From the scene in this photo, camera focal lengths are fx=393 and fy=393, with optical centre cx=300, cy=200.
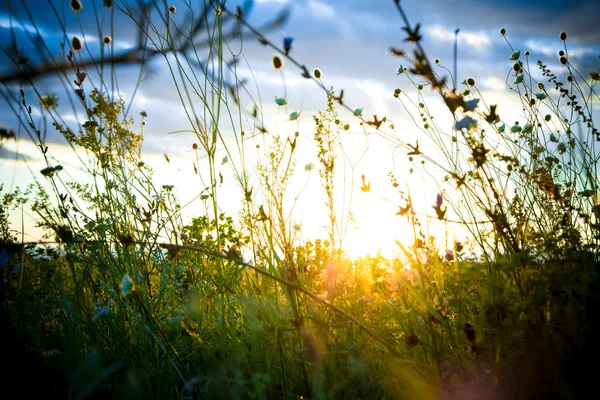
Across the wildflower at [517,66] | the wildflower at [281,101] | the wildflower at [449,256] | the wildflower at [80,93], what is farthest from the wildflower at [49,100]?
the wildflower at [517,66]

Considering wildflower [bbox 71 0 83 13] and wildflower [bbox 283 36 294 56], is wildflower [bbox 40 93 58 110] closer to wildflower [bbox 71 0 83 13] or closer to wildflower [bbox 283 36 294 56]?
wildflower [bbox 71 0 83 13]

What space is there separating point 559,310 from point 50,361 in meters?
2.22

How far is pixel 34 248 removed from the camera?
11.9ft

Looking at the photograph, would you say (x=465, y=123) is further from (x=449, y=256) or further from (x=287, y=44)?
(x=449, y=256)

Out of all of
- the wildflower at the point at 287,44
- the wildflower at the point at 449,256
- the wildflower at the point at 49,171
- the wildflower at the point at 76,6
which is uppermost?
the wildflower at the point at 76,6

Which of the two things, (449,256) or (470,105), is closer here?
(470,105)

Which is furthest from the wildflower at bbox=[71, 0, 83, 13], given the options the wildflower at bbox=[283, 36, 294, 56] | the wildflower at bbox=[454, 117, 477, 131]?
the wildflower at bbox=[454, 117, 477, 131]

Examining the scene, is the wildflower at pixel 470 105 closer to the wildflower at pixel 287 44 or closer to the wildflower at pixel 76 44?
the wildflower at pixel 287 44

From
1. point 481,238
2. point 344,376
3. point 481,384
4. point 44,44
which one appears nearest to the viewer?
point 481,384

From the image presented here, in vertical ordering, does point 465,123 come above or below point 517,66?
below

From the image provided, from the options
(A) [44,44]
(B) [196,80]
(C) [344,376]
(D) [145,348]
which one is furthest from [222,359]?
(A) [44,44]

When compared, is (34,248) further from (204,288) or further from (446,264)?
(446,264)

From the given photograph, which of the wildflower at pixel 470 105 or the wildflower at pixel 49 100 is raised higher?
the wildflower at pixel 49 100

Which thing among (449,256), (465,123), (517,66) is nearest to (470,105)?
(465,123)
